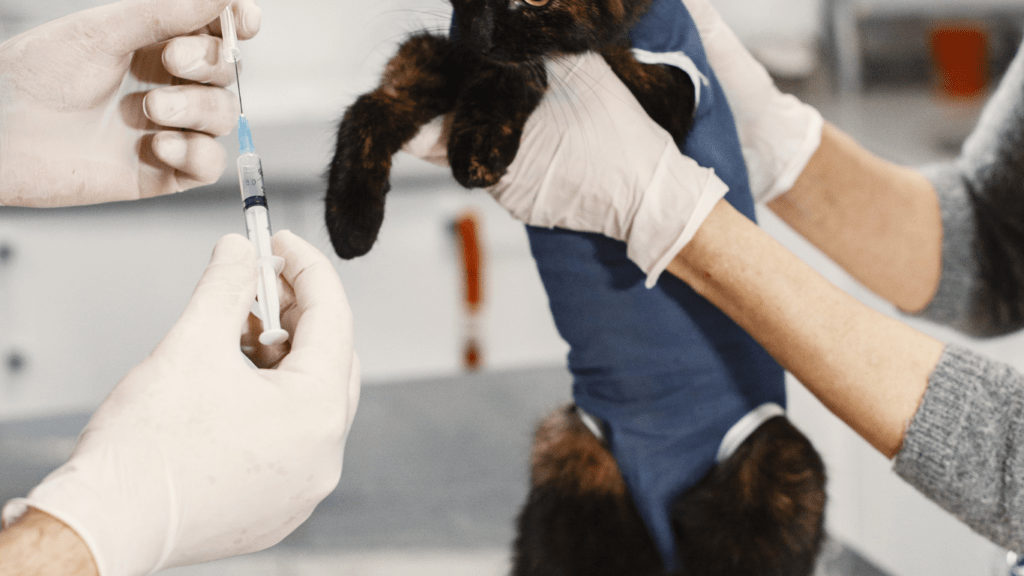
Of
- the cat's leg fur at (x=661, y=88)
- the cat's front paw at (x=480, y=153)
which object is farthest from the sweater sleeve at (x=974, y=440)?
the cat's front paw at (x=480, y=153)

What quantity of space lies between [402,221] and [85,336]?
Answer: 2.70 ft

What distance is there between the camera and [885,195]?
0.97 m

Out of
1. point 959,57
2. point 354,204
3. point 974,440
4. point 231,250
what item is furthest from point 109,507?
point 959,57

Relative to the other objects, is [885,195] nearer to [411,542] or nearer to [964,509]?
[964,509]

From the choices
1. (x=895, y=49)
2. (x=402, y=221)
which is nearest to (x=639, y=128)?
(x=402, y=221)

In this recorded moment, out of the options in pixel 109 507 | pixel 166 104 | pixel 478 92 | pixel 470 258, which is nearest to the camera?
pixel 109 507

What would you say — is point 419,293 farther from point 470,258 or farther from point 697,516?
point 697,516

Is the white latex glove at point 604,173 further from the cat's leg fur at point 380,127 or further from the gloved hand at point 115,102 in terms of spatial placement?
the gloved hand at point 115,102

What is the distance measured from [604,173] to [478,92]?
Answer: 0.58 feet

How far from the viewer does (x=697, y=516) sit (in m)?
0.77

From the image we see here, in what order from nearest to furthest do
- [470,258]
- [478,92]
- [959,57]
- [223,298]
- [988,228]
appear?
[223,298], [478,92], [988,228], [470,258], [959,57]

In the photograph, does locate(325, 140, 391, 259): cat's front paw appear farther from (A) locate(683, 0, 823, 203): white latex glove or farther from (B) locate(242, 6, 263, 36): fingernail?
(A) locate(683, 0, 823, 203): white latex glove

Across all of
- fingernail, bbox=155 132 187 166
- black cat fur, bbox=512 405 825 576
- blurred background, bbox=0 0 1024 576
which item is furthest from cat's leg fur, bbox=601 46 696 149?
fingernail, bbox=155 132 187 166

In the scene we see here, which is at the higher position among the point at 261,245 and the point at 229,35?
the point at 229,35
